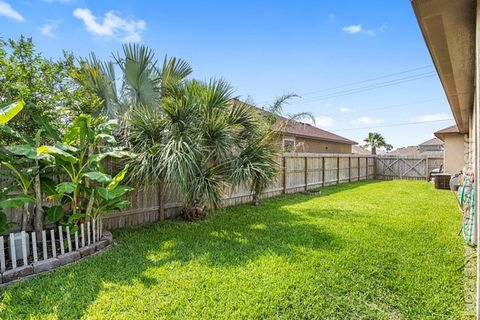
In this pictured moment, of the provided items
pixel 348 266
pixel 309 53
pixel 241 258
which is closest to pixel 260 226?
pixel 241 258

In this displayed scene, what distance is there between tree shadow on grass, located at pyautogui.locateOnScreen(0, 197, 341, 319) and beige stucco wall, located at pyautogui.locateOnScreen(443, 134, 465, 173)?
1162cm

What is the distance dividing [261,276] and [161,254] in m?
1.73

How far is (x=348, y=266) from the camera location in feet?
12.1

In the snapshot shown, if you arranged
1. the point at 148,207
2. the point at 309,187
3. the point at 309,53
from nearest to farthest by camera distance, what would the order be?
the point at 148,207 → the point at 309,187 → the point at 309,53

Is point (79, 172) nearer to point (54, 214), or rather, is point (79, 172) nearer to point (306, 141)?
point (54, 214)

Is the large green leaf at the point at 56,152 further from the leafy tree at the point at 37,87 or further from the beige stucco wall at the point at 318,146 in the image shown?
the beige stucco wall at the point at 318,146

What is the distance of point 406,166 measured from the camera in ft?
57.3

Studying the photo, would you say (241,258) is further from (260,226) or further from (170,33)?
(170,33)

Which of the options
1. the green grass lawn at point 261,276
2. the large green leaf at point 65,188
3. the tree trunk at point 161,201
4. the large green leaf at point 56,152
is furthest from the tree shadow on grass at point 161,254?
the large green leaf at point 56,152

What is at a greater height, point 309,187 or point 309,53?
point 309,53

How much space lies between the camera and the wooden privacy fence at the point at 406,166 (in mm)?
16859

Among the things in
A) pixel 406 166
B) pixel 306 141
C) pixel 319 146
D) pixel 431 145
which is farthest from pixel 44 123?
pixel 431 145

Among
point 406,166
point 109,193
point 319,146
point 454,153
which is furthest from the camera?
point 319,146

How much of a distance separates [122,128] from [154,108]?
0.82 metres
